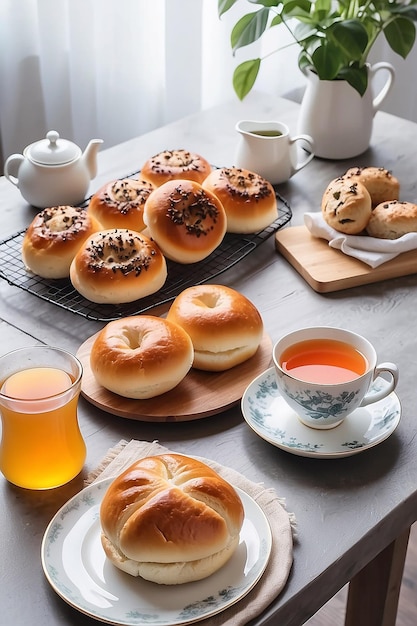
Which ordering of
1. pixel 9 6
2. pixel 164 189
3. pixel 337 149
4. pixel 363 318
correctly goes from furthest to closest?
pixel 9 6 < pixel 337 149 < pixel 164 189 < pixel 363 318

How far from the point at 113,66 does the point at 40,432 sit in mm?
1883

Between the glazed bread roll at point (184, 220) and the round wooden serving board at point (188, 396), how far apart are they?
27 centimetres

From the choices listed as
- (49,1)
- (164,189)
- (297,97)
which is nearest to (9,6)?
(49,1)

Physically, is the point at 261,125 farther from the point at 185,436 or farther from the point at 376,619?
the point at 376,619

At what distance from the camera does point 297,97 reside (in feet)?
8.65

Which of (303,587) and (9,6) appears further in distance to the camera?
(9,6)

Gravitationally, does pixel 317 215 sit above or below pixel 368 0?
below

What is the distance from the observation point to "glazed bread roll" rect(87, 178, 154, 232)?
1.47 m

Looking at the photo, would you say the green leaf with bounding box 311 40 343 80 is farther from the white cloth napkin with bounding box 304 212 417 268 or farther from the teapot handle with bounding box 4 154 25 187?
the teapot handle with bounding box 4 154 25 187

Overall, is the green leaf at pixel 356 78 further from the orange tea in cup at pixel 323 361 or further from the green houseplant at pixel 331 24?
the orange tea in cup at pixel 323 361

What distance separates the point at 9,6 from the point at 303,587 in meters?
2.09

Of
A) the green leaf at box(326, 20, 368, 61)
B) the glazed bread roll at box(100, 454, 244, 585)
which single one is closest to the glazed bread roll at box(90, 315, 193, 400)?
the glazed bread roll at box(100, 454, 244, 585)

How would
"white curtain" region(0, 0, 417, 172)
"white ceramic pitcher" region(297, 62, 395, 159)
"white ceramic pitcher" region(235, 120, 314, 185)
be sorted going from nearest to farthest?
"white ceramic pitcher" region(235, 120, 314, 185) → "white ceramic pitcher" region(297, 62, 395, 159) → "white curtain" region(0, 0, 417, 172)

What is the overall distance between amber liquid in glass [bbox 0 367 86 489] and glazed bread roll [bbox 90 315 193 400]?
115mm
